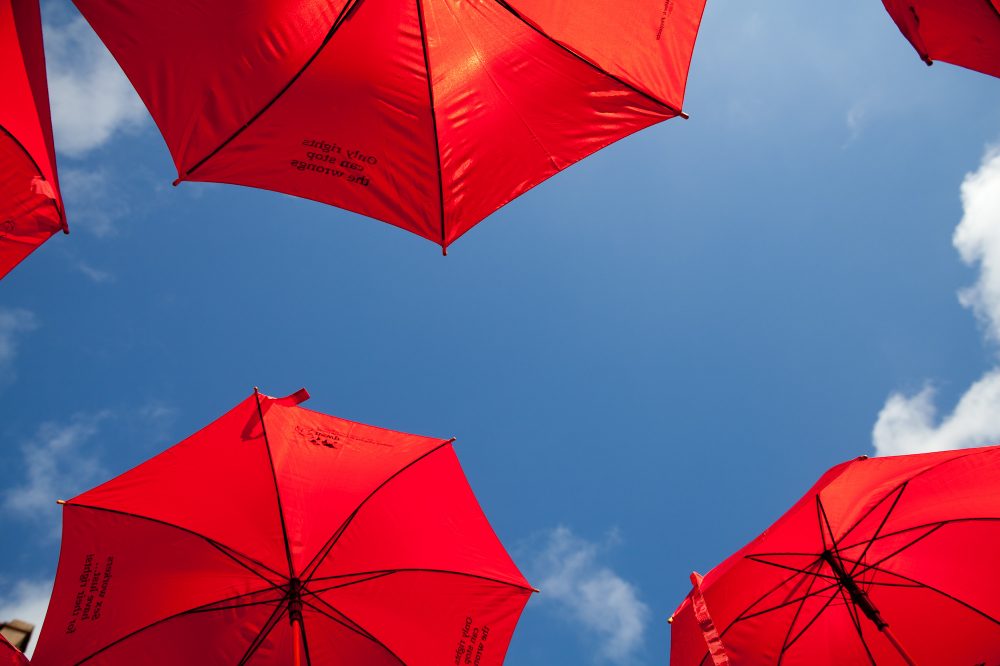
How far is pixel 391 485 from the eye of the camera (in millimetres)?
6355

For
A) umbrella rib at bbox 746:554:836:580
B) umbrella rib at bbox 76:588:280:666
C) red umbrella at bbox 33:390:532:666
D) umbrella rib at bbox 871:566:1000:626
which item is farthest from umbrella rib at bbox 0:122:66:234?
umbrella rib at bbox 871:566:1000:626

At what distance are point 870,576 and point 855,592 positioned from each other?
0.41m

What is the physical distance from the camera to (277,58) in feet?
17.4

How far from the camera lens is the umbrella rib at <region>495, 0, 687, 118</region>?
17.9 feet

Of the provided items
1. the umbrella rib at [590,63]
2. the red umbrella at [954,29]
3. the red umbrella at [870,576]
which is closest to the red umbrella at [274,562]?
the red umbrella at [870,576]

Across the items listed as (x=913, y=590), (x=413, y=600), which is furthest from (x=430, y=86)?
(x=913, y=590)

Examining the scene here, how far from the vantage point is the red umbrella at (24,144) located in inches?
174

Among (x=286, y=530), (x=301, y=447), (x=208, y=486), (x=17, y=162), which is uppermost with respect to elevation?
(x=17, y=162)

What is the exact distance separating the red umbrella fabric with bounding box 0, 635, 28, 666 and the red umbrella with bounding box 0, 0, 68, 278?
118 inches

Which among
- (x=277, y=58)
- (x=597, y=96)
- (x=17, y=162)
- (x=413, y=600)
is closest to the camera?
(x=17, y=162)

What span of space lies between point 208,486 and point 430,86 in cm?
388

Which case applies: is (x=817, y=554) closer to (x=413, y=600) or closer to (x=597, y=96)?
(x=413, y=600)

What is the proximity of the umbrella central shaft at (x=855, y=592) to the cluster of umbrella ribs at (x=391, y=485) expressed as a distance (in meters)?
0.03

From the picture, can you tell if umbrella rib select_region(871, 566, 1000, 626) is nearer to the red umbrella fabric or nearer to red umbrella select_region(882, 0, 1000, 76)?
red umbrella select_region(882, 0, 1000, 76)
